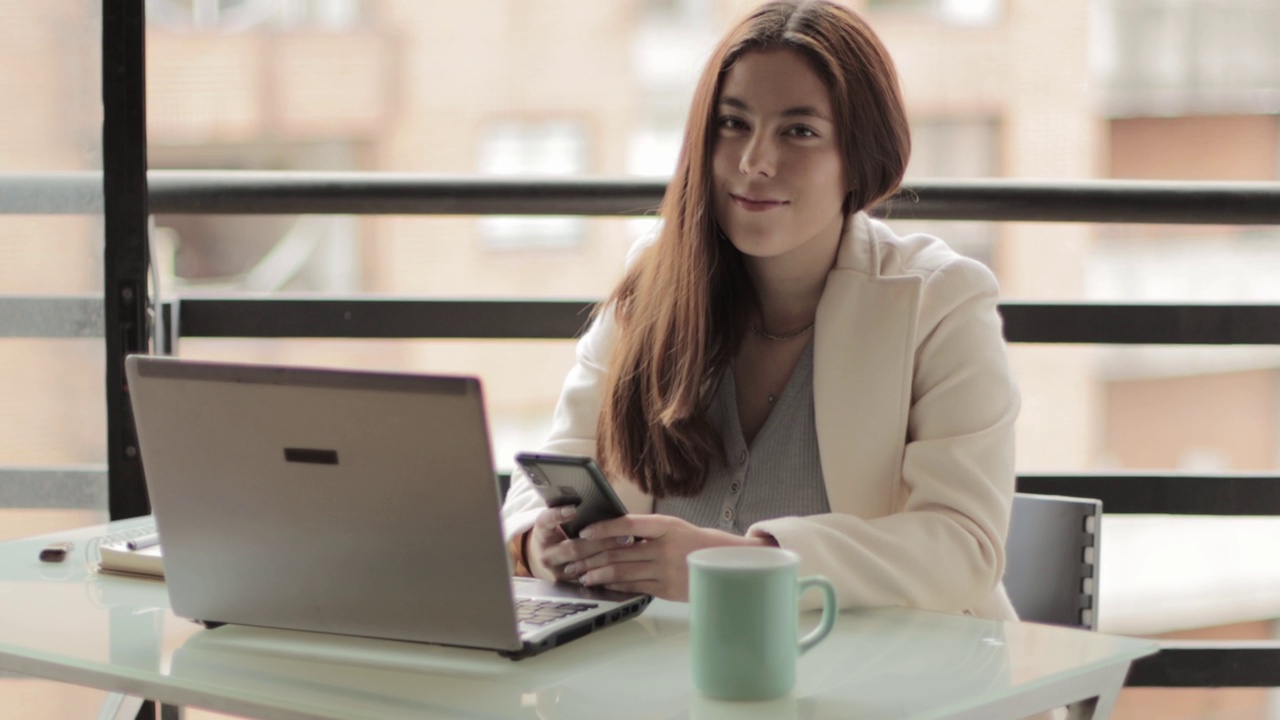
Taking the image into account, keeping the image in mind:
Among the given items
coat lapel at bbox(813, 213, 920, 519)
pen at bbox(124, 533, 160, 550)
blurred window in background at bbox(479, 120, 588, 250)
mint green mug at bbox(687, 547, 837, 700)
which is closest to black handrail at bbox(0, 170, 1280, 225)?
coat lapel at bbox(813, 213, 920, 519)

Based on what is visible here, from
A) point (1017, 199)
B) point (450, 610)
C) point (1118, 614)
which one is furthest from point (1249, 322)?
point (1118, 614)

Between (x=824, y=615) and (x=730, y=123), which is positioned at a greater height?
(x=730, y=123)

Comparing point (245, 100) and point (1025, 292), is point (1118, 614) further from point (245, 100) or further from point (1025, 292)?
point (245, 100)

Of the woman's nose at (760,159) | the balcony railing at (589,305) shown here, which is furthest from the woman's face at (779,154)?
the balcony railing at (589,305)

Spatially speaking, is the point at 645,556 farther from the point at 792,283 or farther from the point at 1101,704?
the point at 792,283

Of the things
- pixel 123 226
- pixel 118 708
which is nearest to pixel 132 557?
pixel 118 708

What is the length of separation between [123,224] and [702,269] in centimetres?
83

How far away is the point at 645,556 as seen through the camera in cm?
104

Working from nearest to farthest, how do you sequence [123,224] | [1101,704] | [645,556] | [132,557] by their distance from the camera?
[1101,704]
[645,556]
[132,557]
[123,224]

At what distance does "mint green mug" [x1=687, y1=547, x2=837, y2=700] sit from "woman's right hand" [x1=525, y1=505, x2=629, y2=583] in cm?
25

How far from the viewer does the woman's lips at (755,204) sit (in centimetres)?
133

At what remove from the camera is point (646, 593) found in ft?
3.40

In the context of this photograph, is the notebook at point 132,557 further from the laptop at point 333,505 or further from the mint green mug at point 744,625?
the mint green mug at point 744,625

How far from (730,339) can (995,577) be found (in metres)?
0.38
